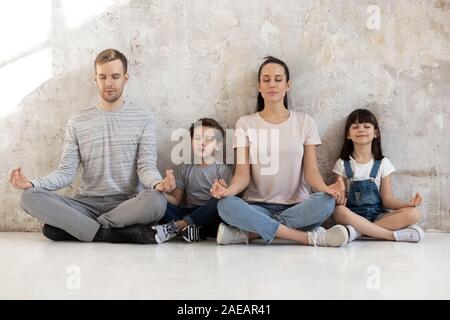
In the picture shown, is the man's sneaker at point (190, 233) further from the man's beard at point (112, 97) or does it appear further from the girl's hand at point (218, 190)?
the man's beard at point (112, 97)

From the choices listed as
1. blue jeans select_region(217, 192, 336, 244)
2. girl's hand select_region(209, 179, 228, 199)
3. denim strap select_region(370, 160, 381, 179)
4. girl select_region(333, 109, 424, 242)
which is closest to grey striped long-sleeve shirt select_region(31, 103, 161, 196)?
girl's hand select_region(209, 179, 228, 199)

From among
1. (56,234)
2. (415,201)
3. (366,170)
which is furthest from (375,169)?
(56,234)

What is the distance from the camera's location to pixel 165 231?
10.1ft

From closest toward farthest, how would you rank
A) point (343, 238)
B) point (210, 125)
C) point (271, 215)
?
point (343, 238), point (271, 215), point (210, 125)

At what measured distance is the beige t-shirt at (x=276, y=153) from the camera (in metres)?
3.28

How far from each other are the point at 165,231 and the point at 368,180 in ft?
3.46

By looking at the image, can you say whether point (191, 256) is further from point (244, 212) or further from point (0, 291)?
point (0, 291)

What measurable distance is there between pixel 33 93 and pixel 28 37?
0.29 meters

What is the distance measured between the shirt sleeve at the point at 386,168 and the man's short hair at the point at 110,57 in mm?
1389

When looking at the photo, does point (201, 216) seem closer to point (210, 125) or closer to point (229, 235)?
point (229, 235)

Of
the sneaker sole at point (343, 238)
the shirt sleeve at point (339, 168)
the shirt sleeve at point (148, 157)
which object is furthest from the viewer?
the shirt sleeve at point (339, 168)

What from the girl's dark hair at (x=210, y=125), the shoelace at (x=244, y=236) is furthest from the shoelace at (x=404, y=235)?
the girl's dark hair at (x=210, y=125)

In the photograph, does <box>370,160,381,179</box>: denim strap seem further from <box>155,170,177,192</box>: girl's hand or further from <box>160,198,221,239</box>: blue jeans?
<box>155,170,177,192</box>: girl's hand

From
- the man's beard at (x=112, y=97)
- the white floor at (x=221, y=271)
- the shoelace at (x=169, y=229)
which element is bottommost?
the white floor at (x=221, y=271)
